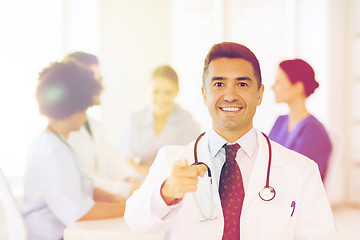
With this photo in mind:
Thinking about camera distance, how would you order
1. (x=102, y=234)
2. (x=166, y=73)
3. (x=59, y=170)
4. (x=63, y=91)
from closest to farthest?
(x=102, y=234), (x=59, y=170), (x=63, y=91), (x=166, y=73)

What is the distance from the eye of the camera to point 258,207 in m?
1.35

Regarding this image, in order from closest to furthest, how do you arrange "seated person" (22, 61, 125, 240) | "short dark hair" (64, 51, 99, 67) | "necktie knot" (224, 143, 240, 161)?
"necktie knot" (224, 143, 240, 161), "seated person" (22, 61, 125, 240), "short dark hair" (64, 51, 99, 67)

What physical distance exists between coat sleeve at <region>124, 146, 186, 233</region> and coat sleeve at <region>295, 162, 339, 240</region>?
1.28ft

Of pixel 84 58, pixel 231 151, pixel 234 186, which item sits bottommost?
pixel 234 186

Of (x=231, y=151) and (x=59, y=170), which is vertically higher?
(x=231, y=151)

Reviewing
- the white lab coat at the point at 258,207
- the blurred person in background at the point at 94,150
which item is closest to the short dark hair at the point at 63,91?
the blurred person in background at the point at 94,150

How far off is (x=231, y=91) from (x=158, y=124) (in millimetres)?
2357

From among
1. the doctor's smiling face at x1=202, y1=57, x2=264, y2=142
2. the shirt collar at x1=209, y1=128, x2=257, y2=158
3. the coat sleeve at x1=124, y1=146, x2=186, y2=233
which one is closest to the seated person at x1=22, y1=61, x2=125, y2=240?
the coat sleeve at x1=124, y1=146, x2=186, y2=233

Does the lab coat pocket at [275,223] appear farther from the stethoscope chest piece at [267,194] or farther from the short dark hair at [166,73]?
the short dark hair at [166,73]

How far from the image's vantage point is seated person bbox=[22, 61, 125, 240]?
203 cm

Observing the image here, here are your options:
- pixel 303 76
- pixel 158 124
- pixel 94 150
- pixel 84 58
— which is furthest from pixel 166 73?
pixel 303 76

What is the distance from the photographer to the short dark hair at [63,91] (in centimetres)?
234

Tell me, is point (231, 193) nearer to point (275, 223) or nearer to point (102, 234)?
point (275, 223)

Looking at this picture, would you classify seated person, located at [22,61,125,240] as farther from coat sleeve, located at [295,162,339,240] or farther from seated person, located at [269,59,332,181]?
seated person, located at [269,59,332,181]
